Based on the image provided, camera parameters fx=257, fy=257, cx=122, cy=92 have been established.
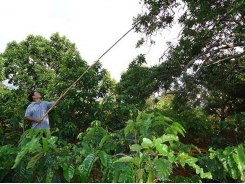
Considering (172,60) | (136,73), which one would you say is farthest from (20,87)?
(172,60)

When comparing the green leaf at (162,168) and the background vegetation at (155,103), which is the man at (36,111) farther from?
the green leaf at (162,168)

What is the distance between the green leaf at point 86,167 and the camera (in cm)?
129

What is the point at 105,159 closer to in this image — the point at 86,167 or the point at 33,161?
the point at 86,167

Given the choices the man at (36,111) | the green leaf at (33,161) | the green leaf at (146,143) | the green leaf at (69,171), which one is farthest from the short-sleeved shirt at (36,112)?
the green leaf at (146,143)

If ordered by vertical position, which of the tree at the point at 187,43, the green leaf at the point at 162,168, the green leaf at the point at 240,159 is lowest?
the green leaf at the point at 162,168

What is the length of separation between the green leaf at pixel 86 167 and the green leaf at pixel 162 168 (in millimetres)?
340

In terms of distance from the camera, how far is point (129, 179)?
4.19 feet

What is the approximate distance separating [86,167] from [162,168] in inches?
15.3

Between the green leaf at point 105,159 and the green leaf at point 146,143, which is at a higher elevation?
the green leaf at point 146,143

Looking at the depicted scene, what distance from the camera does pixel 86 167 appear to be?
1331 mm

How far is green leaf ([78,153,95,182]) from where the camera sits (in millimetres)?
1293

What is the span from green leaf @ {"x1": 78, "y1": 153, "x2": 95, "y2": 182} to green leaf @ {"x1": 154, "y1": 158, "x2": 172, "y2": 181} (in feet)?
1.11

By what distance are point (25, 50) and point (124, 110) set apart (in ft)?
42.4

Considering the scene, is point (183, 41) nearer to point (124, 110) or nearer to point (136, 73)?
point (136, 73)
